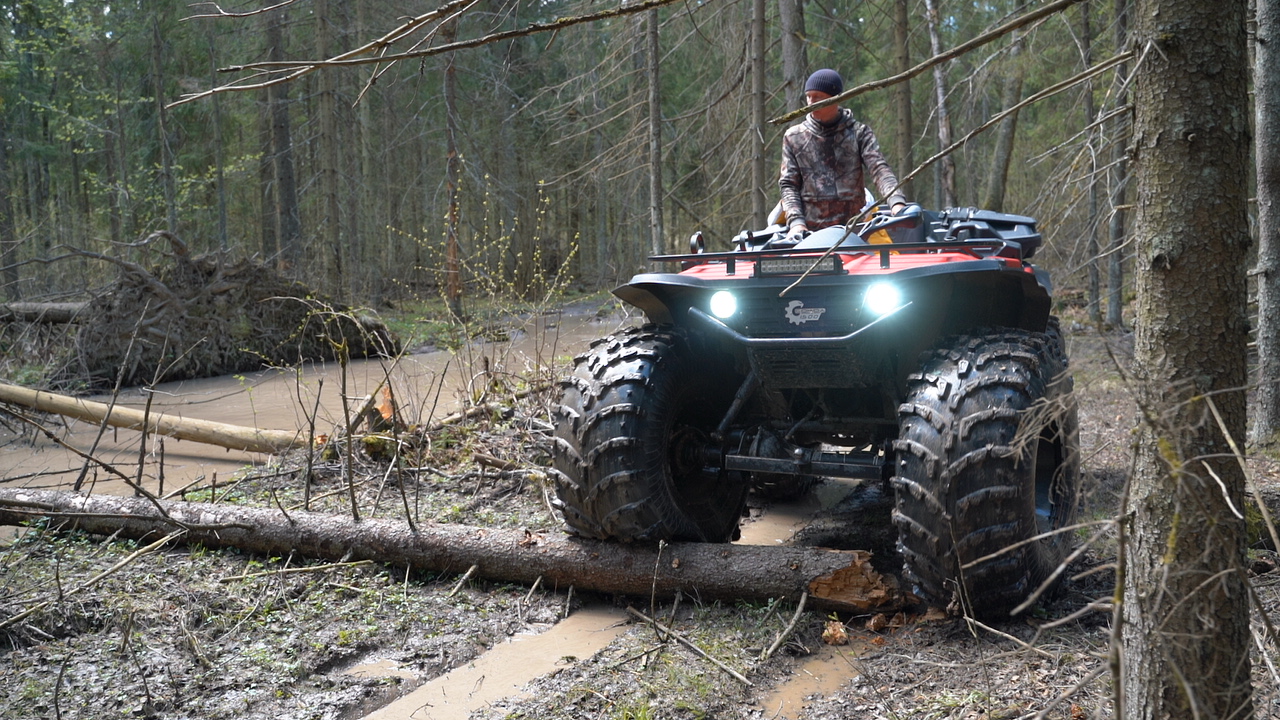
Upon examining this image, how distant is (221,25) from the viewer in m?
21.0

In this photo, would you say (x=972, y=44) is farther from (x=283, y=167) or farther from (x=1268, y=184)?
(x=283, y=167)

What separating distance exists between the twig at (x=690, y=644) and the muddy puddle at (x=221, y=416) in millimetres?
2185

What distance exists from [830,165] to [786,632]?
2.93 metres

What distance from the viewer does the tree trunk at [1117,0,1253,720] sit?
213 cm

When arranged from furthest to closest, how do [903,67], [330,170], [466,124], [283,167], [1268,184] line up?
1. [466,124]
2. [283,167]
3. [330,170]
4. [903,67]
5. [1268,184]

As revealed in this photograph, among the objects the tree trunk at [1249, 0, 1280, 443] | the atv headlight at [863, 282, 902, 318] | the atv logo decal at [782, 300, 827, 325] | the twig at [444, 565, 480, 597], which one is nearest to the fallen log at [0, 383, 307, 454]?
the twig at [444, 565, 480, 597]

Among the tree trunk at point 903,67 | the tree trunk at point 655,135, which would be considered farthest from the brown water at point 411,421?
the tree trunk at point 903,67

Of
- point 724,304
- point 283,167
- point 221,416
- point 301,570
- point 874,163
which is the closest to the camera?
point 724,304

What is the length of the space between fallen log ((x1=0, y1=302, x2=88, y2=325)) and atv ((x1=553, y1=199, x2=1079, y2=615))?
965 centimetres

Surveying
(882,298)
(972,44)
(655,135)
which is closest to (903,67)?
(655,135)

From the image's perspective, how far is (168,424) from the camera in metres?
7.80

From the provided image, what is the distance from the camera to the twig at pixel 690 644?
11.7 ft

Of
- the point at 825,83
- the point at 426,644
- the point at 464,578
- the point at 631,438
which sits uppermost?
the point at 825,83

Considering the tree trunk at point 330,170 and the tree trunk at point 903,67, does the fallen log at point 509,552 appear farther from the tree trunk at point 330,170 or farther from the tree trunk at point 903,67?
the tree trunk at point 330,170
